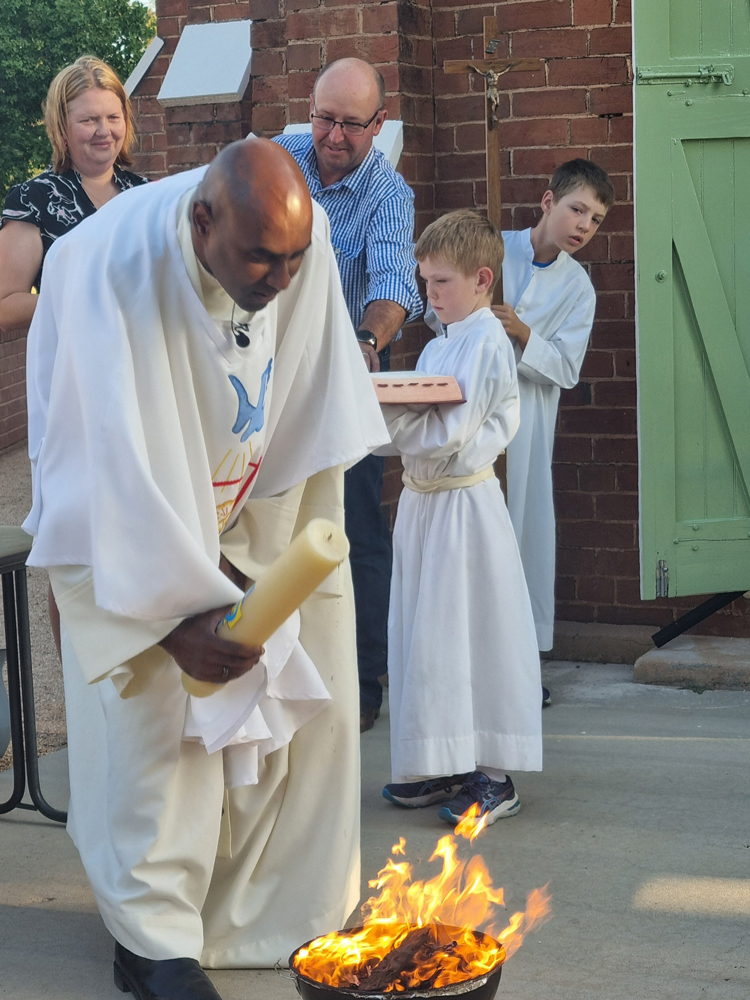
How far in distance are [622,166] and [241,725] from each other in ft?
12.3

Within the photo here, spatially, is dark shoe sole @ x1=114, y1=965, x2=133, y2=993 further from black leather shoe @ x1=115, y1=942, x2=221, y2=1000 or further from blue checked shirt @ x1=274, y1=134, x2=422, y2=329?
blue checked shirt @ x1=274, y1=134, x2=422, y2=329

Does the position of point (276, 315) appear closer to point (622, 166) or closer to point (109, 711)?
point (109, 711)

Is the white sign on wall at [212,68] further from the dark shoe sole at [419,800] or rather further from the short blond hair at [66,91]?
the dark shoe sole at [419,800]

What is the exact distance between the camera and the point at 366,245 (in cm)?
475

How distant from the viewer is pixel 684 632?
575 cm

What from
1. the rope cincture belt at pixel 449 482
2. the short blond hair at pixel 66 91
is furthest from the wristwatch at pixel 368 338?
the short blond hair at pixel 66 91

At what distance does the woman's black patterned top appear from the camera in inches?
167

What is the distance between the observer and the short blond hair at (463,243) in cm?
384

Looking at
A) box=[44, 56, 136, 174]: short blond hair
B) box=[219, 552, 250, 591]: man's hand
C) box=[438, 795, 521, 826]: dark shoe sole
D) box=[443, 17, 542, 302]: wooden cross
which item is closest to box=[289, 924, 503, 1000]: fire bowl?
box=[219, 552, 250, 591]: man's hand

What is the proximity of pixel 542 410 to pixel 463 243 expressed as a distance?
5.27 feet

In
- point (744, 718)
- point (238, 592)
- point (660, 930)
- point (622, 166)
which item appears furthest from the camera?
point (622, 166)

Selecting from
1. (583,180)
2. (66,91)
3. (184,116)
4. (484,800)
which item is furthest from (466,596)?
(184,116)

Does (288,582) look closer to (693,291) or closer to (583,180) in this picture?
(583,180)

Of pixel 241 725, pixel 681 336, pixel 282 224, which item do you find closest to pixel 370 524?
pixel 681 336
